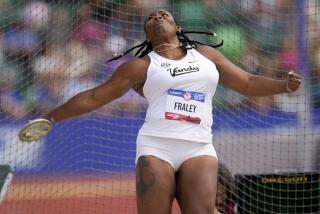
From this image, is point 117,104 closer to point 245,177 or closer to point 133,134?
point 133,134

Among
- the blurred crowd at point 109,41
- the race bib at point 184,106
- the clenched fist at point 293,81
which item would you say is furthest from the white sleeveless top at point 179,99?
the blurred crowd at point 109,41

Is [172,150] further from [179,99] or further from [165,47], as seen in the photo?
[165,47]

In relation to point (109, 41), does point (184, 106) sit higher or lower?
higher

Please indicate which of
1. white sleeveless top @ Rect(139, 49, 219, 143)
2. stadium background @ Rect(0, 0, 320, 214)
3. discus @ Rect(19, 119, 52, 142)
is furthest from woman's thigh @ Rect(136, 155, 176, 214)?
stadium background @ Rect(0, 0, 320, 214)

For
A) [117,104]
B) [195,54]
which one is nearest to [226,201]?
[117,104]

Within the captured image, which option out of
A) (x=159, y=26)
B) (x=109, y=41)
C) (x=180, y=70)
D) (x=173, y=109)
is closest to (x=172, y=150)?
(x=173, y=109)

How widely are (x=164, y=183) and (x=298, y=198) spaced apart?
9.57ft

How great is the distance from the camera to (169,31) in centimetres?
479

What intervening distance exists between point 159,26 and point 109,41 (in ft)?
9.01

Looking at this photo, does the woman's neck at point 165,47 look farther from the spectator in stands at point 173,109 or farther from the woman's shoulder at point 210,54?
the woman's shoulder at point 210,54

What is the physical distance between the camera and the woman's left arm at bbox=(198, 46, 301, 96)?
4766mm

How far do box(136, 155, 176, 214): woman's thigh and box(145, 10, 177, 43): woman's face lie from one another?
0.85 meters

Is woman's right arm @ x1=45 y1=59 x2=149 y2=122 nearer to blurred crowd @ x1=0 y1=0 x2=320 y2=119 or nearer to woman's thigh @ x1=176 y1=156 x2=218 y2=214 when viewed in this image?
woman's thigh @ x1=176 y1=156 x2=218 y2=214

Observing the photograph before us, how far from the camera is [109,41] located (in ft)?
24.5
